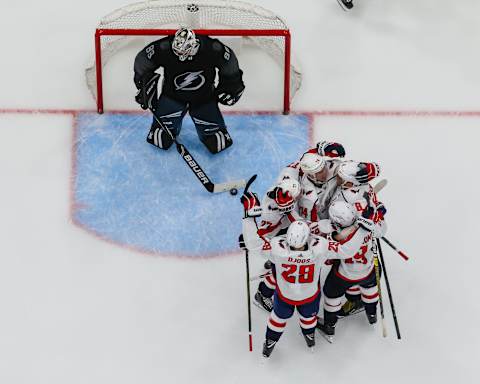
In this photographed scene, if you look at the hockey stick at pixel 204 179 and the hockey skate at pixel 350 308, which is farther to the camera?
the hockey stick at pixel 204 179

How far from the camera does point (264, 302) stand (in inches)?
257

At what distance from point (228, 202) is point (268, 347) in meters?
1.04

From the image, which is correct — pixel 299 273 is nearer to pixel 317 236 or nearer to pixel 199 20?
pixel 317 236

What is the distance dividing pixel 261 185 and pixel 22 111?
1504 millimetres

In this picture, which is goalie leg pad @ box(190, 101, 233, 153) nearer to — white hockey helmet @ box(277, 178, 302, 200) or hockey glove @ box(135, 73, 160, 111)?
hockey glove @ box(135, 73, 160, 111)

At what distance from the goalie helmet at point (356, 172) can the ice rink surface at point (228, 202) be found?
871mm

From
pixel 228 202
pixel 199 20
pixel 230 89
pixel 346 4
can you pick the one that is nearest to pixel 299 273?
pixel 228 202

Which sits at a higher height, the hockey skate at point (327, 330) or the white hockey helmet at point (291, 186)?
the white hockey helmet at point (291, 186)

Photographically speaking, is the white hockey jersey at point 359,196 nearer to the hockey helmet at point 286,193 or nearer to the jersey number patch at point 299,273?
the hockey helmet at point 286,193

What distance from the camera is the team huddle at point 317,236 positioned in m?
5.90

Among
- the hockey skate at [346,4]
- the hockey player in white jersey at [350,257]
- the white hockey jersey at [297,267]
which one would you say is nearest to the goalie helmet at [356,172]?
the hockey player in white jersey at [350,257]

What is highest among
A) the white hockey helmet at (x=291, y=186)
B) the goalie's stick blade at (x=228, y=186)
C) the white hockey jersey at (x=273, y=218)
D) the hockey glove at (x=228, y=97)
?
the white hockey helmet at (x=291, y=186)

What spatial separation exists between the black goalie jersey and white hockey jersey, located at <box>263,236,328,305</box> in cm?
131

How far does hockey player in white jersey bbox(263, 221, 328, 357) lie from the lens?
229 inches
